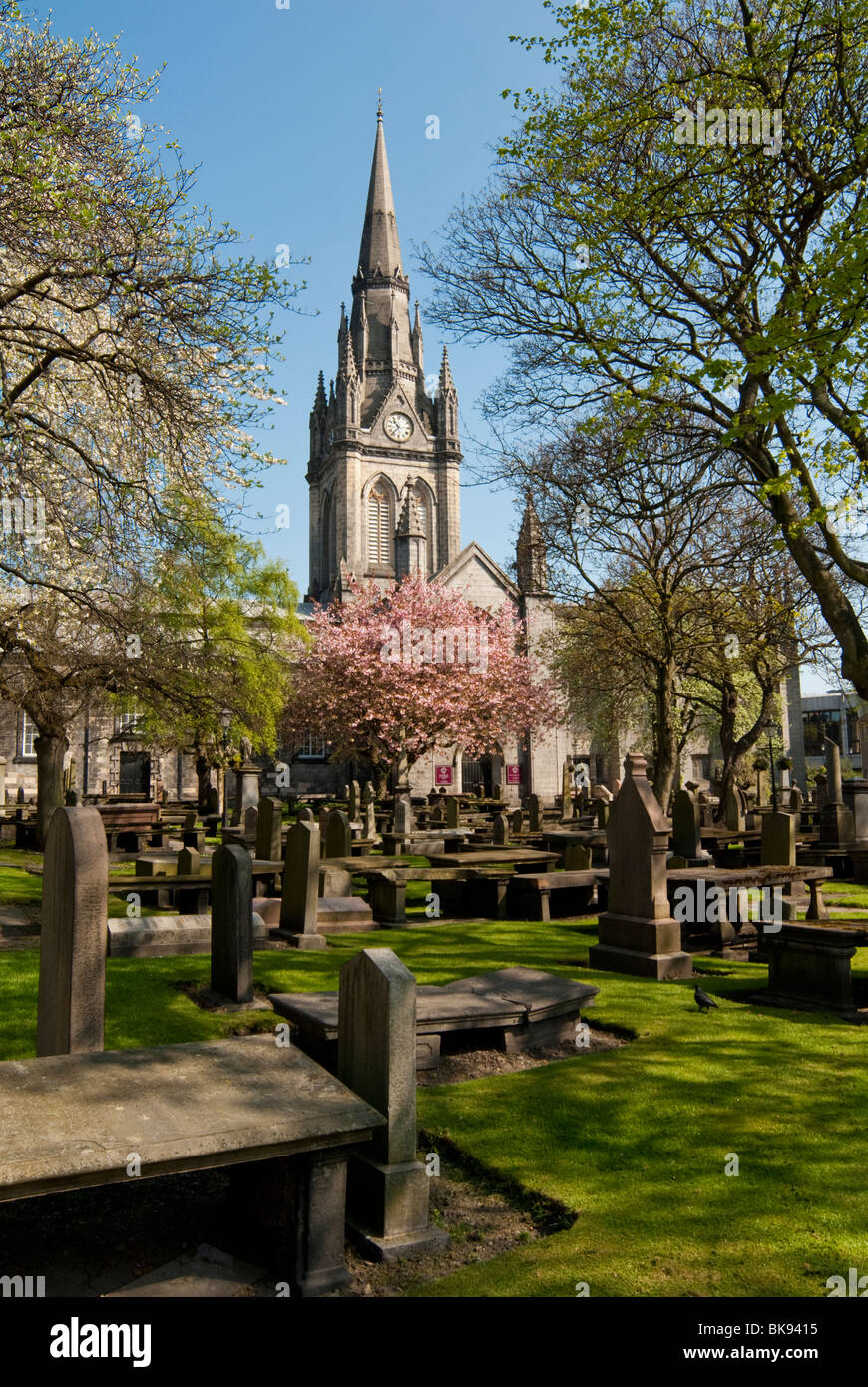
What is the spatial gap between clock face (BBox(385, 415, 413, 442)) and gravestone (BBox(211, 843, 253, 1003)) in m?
51.9

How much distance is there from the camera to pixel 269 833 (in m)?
15.4

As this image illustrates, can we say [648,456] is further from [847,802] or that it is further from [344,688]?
[344,688]

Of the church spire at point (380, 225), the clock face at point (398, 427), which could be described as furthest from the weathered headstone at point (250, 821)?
the church spire at point (380, 225)

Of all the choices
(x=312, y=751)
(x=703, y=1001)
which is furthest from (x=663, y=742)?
(x=312, y=751)

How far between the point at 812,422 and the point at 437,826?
16329 millimetres

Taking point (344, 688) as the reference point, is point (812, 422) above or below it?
above

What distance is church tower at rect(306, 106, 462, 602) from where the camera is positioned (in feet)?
178

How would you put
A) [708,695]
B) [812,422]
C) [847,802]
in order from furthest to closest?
[708,695] < [847,802] < [812,422]

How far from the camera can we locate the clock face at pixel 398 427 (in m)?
56.5

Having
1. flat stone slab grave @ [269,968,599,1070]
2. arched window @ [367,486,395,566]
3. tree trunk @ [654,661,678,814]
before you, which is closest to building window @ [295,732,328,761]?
arched window @ [367,486,395,566]

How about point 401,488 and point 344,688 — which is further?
point 401,488

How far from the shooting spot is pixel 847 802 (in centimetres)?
2070

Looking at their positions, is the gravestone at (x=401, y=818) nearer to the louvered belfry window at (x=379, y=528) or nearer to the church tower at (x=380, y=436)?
the church tower at (x=380, y=436)
